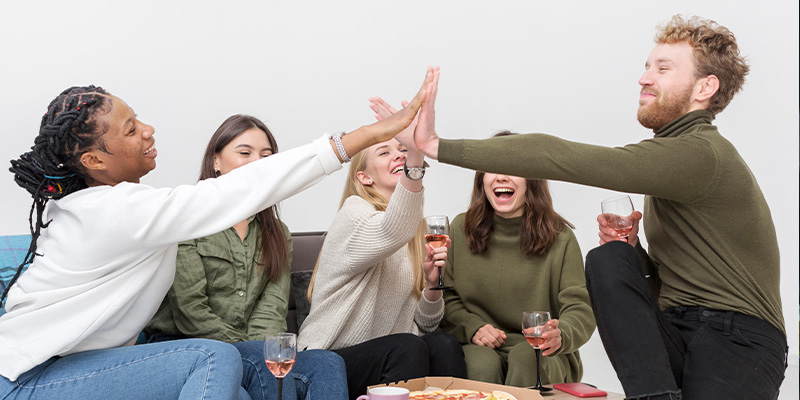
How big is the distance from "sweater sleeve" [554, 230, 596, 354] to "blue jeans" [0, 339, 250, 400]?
136 centimetres

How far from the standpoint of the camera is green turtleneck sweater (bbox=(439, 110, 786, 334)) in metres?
1.96

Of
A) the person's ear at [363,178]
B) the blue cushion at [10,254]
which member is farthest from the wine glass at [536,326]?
the blue cushion at [10,254]

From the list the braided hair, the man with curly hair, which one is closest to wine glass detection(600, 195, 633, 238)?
the man with curly hair

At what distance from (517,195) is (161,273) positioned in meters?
1.55

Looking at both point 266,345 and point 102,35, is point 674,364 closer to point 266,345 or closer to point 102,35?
point 266,345

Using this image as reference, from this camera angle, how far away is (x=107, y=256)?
179cm

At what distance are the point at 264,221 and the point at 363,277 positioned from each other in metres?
0.43

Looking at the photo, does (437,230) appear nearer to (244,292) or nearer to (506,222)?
(506,222)

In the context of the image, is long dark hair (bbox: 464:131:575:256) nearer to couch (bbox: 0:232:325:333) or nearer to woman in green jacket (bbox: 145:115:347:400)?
couch (bbox: 0:232:325:333)

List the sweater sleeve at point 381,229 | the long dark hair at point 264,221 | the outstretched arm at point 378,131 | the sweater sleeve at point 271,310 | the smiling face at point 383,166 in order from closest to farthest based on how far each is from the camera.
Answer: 1. the outstretched arm at point 378,131
2. the sweater sleeve at point 381,229
3. the sweater sleeve at point 271,310
4. the long dark hair at point 264,221
5. the smiling face at point 383,166

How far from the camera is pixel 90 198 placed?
6.00 feet

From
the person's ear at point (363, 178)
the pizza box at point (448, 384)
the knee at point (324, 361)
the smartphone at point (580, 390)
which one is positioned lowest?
the smartphone at point (580, 390)

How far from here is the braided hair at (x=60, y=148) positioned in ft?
→ 6.07

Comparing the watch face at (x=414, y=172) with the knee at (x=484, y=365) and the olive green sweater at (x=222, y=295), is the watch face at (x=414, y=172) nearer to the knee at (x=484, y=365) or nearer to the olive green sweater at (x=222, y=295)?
the olive green sweater at (x=222, y=295)
